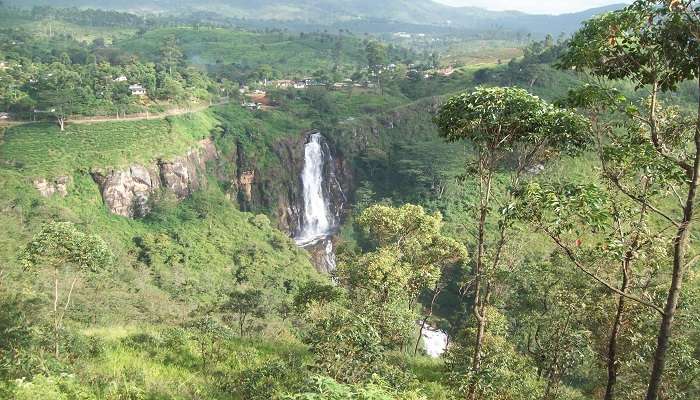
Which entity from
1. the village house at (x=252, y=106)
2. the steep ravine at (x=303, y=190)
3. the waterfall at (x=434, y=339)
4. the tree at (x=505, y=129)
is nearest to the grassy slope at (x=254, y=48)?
the village house at (x=252, y=106)

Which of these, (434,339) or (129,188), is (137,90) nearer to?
(129,188)

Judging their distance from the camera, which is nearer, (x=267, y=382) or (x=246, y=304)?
(x=267, y=382)

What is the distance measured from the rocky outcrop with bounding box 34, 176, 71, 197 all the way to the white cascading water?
80.9ft

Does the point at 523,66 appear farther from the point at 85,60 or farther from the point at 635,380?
the point at 635,380

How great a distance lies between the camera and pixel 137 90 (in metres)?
57.7

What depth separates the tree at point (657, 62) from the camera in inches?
234

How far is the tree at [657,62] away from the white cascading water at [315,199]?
165 feet

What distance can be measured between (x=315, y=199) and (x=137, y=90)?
24.3m

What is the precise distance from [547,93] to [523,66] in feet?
38.3

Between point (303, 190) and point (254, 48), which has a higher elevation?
point (254, 48)

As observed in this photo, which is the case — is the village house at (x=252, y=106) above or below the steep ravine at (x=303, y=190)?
above

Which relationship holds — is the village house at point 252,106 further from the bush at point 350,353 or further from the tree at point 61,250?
the bush at point 350,353

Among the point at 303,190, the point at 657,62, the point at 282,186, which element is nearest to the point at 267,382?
the point at 657,62

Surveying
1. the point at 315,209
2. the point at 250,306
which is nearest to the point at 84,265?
the point at 250,306
